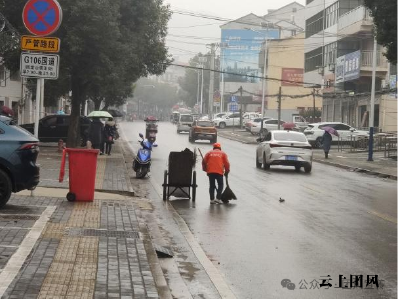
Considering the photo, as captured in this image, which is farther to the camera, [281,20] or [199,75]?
[199,75]

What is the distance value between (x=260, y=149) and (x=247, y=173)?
3363mm

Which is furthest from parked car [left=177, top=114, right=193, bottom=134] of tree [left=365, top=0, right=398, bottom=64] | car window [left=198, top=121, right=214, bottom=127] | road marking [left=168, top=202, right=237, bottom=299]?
road marking [left=168, top=202, right=237, bottom=299]

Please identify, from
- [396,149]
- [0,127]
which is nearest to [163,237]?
[0,127]

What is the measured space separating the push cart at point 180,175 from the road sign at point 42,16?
5.72 metres

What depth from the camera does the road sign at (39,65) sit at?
1448 cm

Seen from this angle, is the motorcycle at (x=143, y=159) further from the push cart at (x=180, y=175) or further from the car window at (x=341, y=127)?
the car window at (x=341, y=127)

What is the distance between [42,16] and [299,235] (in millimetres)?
5832

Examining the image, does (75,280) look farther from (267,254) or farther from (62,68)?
(62,68)

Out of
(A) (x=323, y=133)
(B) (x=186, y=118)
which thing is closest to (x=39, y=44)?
(A) (x=323, y=133)

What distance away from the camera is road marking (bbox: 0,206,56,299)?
777 cm

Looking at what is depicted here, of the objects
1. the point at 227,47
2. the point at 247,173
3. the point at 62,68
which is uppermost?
the point at 227,47

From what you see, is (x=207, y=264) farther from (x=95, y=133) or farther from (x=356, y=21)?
(x=356, y=21)

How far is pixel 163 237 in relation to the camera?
12789 mm

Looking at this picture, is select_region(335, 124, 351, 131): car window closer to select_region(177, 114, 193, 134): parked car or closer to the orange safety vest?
select_region(177, 114, 193, 134): parked car
